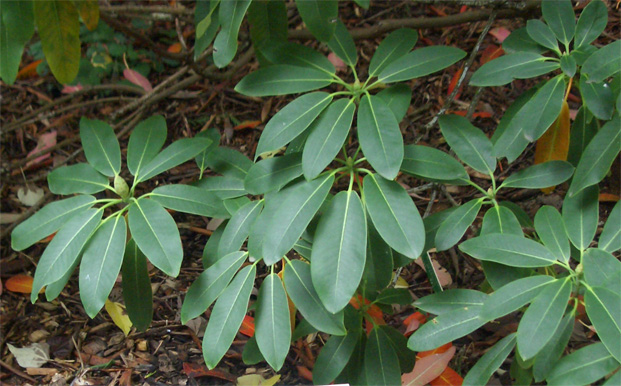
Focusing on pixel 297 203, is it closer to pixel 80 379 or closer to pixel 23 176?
pixel 80 379

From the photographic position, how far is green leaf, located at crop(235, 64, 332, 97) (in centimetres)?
153

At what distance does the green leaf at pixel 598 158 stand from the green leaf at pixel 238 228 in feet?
2.70

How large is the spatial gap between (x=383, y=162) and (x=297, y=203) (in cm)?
22

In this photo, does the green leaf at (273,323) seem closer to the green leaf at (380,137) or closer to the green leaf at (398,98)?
the green leaf at (380,137)

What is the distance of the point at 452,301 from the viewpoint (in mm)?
1470

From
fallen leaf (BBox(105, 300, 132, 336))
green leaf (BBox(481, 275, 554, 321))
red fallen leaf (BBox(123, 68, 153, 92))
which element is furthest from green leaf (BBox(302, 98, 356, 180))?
red fallen leaf (BBox(123, 68, 153, 92))

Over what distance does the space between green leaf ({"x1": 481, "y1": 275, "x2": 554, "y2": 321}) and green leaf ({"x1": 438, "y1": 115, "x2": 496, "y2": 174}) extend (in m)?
0.38

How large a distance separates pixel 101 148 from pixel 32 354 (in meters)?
0.88

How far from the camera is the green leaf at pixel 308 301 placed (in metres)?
1.40

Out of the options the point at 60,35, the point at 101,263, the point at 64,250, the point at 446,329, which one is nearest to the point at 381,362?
the point at 446,329

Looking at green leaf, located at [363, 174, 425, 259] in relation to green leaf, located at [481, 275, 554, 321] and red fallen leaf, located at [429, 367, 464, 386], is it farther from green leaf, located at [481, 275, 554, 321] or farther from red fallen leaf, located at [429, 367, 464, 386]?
red fallen leaf, located at [429, 367, 464, 386]

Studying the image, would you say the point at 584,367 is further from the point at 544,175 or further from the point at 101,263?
the point at 101,263

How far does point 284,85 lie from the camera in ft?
5.02

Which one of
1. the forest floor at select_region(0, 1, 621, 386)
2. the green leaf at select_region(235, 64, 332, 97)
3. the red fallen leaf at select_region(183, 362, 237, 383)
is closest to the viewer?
the green leaf at select_region(235, 64, 332, 97)
